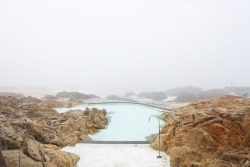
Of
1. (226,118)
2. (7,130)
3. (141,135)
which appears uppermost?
(226,118)

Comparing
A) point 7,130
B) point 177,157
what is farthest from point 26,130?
point 177,157

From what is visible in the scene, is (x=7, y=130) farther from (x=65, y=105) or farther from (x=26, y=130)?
(x=65, y=105)

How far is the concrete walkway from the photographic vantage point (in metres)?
7.39

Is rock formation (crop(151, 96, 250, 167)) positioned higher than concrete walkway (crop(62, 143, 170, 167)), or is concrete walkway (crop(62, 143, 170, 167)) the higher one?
rock formation (crop(151, 96, 250, 167))

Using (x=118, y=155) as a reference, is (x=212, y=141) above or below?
above

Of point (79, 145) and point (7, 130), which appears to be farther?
point (79, 145)

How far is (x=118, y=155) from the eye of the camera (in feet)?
27.0

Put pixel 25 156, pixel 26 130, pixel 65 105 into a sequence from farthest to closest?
pixel 65 105, pixel 26 130, pixel 25 156

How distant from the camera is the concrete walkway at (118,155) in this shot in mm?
7391

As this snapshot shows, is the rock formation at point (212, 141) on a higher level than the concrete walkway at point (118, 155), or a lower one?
higher

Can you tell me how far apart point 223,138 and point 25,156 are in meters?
10.6

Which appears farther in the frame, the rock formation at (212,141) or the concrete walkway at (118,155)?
the concrete walkway at (118,155)

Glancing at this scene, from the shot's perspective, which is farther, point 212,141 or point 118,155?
point 118,155

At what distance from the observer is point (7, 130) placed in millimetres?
7344
